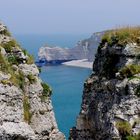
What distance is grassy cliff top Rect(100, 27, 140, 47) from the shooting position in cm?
2356

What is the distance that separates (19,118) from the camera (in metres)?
19.2

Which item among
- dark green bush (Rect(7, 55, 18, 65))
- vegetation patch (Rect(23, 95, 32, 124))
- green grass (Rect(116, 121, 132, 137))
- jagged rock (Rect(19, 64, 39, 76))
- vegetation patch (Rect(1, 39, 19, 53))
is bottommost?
green grass (Rect(116, 121, 132, 137))

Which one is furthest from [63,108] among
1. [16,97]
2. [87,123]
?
[16,97]

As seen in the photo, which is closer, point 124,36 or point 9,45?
point 124,36

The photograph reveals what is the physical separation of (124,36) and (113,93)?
122 inches

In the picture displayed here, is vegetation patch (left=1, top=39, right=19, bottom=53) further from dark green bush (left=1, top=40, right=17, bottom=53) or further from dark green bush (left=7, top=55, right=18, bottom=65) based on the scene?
dark green bush (left=7, top=55, right=18, bottom=65)

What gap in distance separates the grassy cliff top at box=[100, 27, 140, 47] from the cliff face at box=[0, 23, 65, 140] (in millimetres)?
4259

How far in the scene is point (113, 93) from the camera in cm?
2270

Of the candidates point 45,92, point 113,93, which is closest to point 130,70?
point 113,93

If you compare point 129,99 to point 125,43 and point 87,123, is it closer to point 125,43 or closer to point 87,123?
point 125,43

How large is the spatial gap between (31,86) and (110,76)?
404 centimetres

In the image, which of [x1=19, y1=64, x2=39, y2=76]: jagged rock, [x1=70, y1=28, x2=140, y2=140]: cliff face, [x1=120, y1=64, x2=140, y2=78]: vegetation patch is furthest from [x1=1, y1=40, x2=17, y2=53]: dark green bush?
[x1=120, y1=64, x2=140, y2=78]: vegetation patch

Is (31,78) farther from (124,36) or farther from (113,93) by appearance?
(124,36)

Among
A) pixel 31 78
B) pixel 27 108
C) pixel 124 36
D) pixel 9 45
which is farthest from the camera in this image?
pixel 9 45
